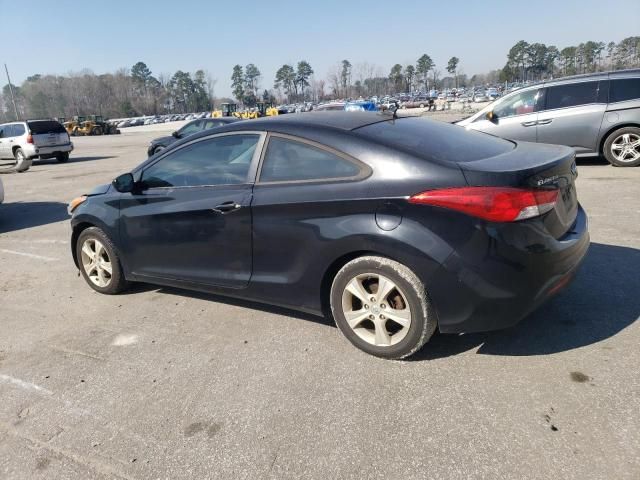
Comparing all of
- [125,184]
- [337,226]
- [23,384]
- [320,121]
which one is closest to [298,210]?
[337,226]

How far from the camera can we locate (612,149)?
9.16 meters

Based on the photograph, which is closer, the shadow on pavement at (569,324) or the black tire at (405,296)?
the black tire at (405,296)

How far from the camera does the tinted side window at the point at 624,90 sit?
897cm

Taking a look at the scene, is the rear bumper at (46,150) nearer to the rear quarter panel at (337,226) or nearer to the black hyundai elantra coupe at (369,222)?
the black hyundai elantra coupe at (369,222)

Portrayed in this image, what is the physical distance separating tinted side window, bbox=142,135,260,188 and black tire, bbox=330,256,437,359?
1.10 meters

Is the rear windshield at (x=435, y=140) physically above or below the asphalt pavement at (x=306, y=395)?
above

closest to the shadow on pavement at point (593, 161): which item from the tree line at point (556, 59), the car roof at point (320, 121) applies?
the car roof at point (320, 121)

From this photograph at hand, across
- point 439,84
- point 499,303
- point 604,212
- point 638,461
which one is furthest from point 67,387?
point 439,84

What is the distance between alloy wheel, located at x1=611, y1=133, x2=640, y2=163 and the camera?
899cm

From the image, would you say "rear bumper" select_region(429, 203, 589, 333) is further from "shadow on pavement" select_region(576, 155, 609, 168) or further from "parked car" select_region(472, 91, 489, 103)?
"parked car" select_region(472, 91, 489, 103)

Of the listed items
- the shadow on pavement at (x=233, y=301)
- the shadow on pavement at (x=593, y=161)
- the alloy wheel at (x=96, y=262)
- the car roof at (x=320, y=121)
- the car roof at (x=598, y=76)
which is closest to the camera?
the car roof at (x=320, y=121)

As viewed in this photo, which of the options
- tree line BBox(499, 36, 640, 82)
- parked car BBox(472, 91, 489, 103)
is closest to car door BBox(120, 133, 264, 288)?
parked car BBox(472, 91, 489, 103)

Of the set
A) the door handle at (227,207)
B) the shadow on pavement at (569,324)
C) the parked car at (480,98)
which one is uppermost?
the door handle at (227,207)

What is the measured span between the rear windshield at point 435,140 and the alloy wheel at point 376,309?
33.5 inches
